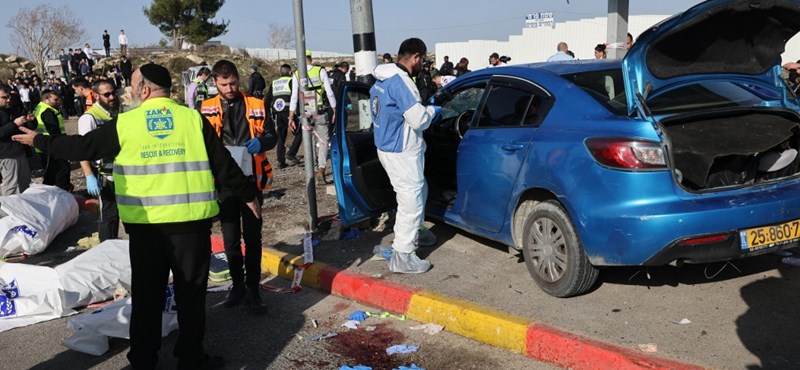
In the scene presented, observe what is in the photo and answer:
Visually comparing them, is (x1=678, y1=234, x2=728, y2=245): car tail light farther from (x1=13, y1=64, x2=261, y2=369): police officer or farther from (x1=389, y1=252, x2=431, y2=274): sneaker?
(x1=13, y1=64, x2=261, y2=369): police officer

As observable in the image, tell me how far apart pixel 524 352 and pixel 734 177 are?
1.79 metres

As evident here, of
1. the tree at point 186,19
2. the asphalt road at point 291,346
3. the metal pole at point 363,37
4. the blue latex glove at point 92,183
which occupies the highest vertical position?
the tree at point 186,19

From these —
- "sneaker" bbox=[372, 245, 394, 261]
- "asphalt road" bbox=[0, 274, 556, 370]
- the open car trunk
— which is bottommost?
"asphalt road" bbox=[0, 274, 556, 370]

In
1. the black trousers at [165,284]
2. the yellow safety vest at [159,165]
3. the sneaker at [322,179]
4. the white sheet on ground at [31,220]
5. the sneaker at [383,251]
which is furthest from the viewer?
the sneaker at [322,179]

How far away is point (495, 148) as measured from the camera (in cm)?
511

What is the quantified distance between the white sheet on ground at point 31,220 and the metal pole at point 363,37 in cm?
362

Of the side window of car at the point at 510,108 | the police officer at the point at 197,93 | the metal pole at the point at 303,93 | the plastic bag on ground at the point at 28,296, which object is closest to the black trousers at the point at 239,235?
the plastic bag on ground at the point at 28,296

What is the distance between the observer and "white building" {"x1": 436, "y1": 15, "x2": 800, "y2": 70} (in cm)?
3372

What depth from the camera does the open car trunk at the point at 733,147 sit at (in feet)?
13.8

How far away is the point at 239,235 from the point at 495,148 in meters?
1.99

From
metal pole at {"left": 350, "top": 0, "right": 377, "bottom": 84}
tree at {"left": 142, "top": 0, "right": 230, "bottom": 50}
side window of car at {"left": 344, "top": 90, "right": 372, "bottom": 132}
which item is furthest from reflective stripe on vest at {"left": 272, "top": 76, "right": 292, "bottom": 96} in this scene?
tree at {"left": 142, "top": 0, "right": 230, "bottom": 50}

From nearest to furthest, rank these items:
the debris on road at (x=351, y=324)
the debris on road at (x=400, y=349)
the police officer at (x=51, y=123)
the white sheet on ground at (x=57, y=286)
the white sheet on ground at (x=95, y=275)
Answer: the debris on road at (x=400, y=349) < the debris on road at (x=351, y=324) < the white sheet on ground at (x=57, y=286) < the white sheet on ground at (x=95, y=275) < the police officer at (x=51, y=123)

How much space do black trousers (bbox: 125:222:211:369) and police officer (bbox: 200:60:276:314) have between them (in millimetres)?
1015

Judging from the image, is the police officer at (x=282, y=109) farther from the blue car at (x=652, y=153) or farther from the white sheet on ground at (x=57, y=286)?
the blue car at (x=652, y=153)
